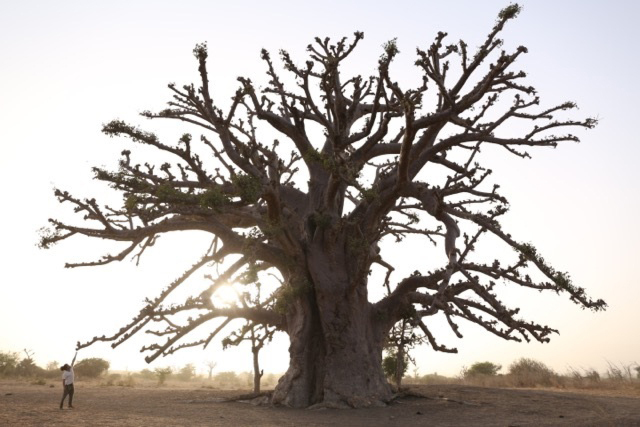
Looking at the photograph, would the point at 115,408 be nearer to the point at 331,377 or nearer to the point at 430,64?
the point at 331,377

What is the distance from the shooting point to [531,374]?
19.8m

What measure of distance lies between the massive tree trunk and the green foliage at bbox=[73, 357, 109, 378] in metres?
20.1

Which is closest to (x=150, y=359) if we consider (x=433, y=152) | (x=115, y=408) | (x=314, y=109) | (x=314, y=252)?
(x=115, y=408)

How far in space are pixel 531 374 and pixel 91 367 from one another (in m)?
21.0

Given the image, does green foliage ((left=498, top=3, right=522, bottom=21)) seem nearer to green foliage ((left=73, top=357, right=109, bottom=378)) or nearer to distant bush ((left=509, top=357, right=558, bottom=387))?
distant bush ((left=509, top=357, right=558, bottom=387))

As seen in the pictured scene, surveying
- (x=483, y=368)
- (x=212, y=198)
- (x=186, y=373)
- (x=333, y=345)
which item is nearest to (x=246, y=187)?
(x=212, y=198)

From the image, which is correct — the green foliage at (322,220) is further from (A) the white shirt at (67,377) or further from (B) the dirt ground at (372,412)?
(A) the white shirt at (67,377)

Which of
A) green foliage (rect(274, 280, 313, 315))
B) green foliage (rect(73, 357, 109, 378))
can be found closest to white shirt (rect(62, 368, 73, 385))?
green foliage (rect(274, 280, 313, 315))

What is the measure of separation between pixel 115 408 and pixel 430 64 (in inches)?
339

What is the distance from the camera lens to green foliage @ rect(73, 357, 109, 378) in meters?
29.2

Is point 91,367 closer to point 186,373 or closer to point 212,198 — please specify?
point 186,373

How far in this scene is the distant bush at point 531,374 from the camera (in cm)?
1872

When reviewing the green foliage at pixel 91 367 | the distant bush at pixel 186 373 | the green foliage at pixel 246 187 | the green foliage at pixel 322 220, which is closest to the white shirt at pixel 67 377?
the green foliage at pixel 246 187

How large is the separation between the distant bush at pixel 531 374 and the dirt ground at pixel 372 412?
20.9ft
